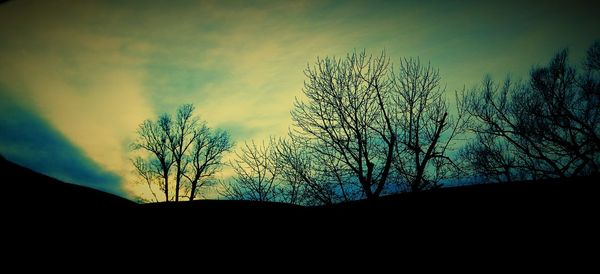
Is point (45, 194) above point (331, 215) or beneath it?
above

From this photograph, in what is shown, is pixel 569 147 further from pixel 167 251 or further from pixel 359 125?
pixel 167 251

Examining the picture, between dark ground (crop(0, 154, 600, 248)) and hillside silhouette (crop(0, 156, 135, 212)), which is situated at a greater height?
hillside silhouette (crop(0, 156, 135, 212))

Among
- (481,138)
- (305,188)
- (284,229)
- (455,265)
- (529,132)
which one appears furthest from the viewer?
(481,138)

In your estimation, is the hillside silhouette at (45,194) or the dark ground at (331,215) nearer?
the dark ground at (331,215)

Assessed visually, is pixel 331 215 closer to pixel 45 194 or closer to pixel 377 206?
pixel 377 206

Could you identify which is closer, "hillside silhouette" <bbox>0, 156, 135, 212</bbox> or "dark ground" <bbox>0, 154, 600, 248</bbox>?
"dark ground" <bbox>0, 154, 600, 248</bbox>

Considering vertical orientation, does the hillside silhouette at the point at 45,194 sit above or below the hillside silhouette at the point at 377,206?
above

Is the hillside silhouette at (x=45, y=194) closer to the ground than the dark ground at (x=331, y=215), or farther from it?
farther from it

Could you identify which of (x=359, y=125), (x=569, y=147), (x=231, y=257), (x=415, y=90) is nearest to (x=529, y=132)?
(x=569, y=147)

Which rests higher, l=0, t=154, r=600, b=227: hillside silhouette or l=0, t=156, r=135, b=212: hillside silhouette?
l=0, t=156, r=135, b=212: hillside silhouette

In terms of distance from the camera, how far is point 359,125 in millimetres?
12602

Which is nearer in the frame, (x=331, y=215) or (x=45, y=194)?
(x=45, y=194)

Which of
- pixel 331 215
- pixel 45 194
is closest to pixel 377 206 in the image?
pixel 331 215

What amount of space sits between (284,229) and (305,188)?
1232cm
